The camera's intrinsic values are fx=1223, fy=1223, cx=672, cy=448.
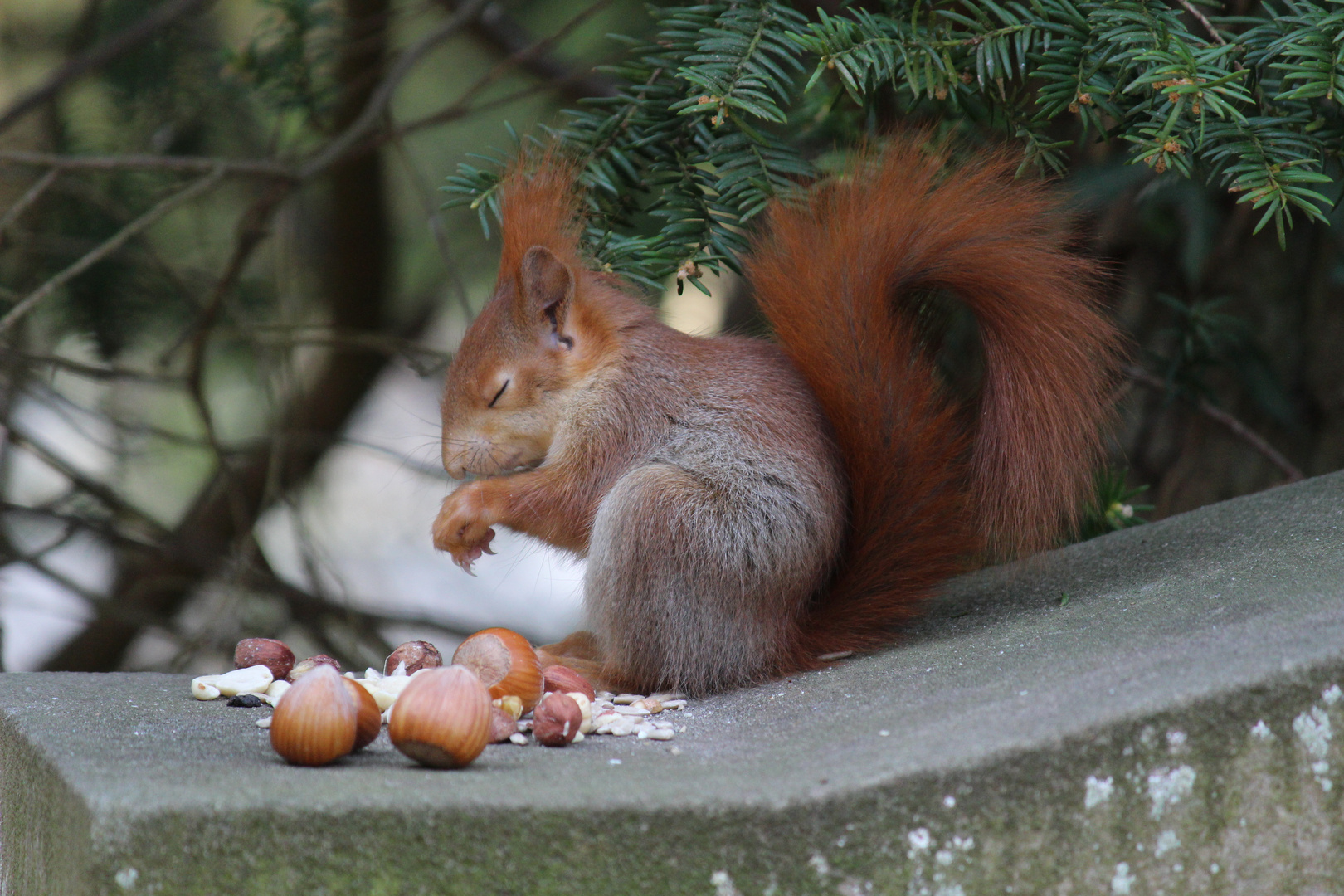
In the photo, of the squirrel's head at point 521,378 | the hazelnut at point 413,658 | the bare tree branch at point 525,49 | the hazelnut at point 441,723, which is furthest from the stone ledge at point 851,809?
the bare tree branch at point 525,49

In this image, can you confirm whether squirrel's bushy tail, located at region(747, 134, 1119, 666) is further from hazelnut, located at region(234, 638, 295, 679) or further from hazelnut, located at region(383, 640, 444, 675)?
hazelnut, located at region(234, 638, 295, 679)

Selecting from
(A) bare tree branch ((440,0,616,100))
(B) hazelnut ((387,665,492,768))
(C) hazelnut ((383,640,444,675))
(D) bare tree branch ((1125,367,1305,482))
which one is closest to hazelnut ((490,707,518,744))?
(B) hazelnut ((387,665,492,768))

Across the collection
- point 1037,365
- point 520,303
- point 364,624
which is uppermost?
point 520,303

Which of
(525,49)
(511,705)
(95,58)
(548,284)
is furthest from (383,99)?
(511,705)

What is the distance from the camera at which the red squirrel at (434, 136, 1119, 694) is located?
105 cm

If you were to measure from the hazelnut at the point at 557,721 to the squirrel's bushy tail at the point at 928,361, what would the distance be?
278mm

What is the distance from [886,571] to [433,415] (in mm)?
1556

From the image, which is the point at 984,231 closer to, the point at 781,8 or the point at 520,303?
the point at 781,8

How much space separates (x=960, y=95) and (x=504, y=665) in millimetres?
685

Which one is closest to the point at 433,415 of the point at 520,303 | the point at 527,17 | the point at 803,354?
the point at 527,17

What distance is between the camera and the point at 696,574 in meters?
1.05

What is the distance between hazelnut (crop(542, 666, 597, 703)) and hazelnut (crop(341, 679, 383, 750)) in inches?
7.4

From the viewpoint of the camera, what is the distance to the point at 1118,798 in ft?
2.16

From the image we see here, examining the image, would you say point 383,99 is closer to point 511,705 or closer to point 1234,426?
point 511,705
